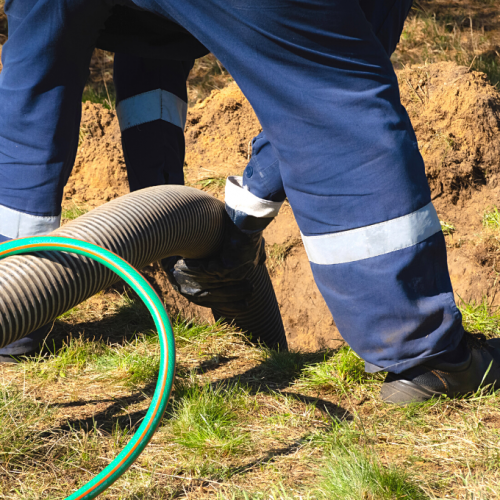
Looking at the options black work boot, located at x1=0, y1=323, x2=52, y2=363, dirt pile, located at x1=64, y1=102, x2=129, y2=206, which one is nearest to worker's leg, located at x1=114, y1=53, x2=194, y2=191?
black work boot, located at x1=0, y1=323, x2=52, y2=363

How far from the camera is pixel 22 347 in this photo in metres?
2.06

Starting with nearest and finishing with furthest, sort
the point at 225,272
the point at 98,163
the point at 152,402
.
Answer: the point at 152,402
the point at 225,272
the point at 98,163

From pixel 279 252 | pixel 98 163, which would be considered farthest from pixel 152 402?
pixel 98 163

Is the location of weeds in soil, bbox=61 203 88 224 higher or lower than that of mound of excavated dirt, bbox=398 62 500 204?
lower

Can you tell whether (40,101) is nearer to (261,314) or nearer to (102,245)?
(102,245)

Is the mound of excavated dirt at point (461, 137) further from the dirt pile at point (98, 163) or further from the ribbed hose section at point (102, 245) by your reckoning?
the dirt pile at point (98, 163)

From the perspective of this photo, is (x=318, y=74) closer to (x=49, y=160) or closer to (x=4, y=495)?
(x=49, y=160)

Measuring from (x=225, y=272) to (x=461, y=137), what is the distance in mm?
2017

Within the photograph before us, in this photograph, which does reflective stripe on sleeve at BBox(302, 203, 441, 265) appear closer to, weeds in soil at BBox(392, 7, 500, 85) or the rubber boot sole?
the rubber boot sole

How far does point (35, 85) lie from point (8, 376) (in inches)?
43.0

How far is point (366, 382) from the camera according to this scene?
1.81 metres

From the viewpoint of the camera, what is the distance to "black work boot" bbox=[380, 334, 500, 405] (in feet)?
5.20

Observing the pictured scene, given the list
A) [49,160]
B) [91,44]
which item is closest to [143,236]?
[49,160]

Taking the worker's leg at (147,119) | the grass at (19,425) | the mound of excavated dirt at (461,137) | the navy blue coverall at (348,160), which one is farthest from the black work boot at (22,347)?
the mound of excavated dirt at (461,137)
